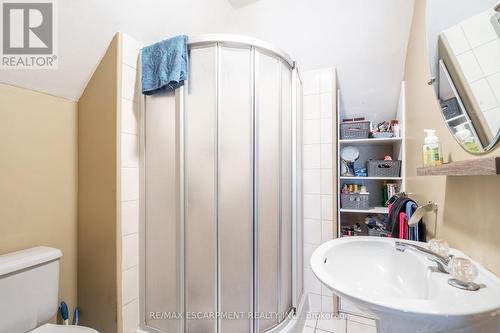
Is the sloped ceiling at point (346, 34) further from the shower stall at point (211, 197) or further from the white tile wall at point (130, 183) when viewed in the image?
the white tile wall at point (130, 183)

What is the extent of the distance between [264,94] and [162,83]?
0.60 metres

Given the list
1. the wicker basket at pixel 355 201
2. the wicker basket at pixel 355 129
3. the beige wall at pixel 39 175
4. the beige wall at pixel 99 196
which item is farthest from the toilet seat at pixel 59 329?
the wicker basket at pixel 355 129

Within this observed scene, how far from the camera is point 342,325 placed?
5.72 feet

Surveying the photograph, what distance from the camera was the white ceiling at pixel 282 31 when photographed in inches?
47.6

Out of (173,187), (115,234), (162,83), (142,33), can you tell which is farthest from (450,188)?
(142,33)

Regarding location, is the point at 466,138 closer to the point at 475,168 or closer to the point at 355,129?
the point at 475,168

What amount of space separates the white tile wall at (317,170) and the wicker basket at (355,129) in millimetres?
430

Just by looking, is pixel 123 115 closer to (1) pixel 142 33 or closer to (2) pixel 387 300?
(1) pixel 142 33

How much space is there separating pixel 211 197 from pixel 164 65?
2.68ft

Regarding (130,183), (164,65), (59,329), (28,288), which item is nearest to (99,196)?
(130,183)

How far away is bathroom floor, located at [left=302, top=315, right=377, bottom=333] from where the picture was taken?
5.54 feet

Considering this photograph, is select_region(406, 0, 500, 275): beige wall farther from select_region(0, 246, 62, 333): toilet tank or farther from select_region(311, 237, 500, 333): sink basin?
select_region(0, 246, 62, 333): toilet tank

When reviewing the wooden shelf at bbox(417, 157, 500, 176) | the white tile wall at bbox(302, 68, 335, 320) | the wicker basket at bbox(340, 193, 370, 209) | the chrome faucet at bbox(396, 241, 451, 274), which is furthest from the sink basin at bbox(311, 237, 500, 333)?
the wicker basket at bbox(340, 193, 370, 209)

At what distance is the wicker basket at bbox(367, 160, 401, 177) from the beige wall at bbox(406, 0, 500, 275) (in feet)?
1.17
